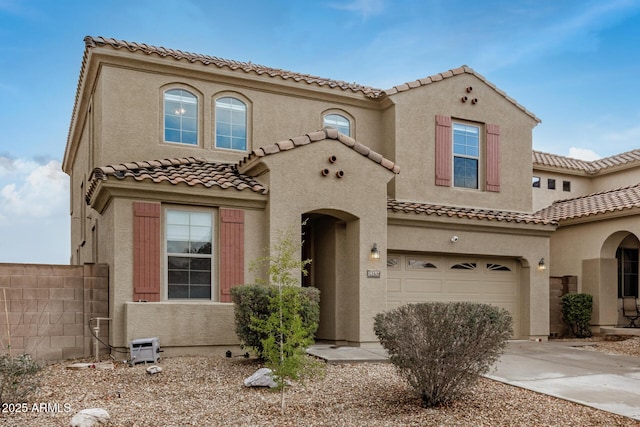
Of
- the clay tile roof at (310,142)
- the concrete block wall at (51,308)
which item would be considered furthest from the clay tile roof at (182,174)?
the concrete block wall at (51,308)

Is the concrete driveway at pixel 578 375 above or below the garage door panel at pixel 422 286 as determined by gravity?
below

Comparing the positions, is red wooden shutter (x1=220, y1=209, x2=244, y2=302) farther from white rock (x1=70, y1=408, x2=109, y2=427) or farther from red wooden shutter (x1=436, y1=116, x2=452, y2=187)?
red wooden shutter (x1=436, y1=116, x2=452, y2=187)

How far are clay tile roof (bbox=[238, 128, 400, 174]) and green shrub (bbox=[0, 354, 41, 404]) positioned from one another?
5.88 m

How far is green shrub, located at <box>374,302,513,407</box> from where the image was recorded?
729 cm

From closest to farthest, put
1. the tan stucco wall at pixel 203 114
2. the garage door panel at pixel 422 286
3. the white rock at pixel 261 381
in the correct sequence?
the white rock at pixel 261 381 → the tan stucco wall at pixel 203 114 → the garage door panel at pixel 422 286

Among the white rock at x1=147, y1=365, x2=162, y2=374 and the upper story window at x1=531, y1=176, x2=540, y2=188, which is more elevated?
the upper story window at x1=531, y1=176, x2=540, y2=188

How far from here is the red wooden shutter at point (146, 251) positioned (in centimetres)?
1088

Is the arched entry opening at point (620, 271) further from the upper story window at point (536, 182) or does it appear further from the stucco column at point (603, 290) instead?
the upper story window at point (536, 182)

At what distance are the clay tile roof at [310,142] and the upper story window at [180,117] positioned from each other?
1.60 metres

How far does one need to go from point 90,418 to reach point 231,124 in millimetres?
8813

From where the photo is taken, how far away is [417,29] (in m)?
16.3

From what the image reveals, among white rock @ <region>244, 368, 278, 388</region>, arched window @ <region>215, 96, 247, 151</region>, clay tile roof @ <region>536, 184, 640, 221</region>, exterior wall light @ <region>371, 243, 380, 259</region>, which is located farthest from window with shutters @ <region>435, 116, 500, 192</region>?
white rock @ <region>244, 368, 278, 388</region>

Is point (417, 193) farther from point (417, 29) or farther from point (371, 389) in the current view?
point (371, 389)

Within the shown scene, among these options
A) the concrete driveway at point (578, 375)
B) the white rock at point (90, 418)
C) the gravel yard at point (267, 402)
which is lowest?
the concrete driveway at point (578, 375)
